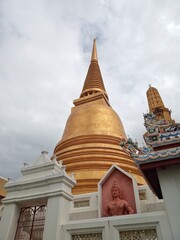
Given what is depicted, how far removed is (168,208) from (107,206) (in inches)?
70.0

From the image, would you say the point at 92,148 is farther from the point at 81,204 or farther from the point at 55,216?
the point at 55,216

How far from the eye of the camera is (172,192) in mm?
4395

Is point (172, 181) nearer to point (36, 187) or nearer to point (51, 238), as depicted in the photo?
point (51, 238)

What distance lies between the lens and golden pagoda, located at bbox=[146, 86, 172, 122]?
21.9 meters

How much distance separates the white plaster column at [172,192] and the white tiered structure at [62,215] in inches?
2.8

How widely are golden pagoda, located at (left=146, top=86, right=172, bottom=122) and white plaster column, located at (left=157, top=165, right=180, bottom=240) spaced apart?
17.0 m

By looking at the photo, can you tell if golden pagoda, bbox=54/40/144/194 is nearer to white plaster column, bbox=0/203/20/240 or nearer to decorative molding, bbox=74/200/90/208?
decorative molding, bbox=74/200/90/208

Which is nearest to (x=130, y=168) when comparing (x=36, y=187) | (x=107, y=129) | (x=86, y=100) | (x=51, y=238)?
(x=107, y=129)

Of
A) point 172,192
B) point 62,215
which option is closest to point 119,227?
point 172,192

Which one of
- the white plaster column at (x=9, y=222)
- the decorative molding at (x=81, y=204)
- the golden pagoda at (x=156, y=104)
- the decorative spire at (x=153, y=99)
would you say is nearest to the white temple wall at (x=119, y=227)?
the decorative molding at (x=81, y=204)

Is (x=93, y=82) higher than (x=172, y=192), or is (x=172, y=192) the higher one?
(x=93, y=82)

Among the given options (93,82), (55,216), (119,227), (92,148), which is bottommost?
(119,227)

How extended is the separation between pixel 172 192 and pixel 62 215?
2.75 metres

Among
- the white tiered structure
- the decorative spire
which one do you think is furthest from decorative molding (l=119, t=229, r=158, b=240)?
the decorative spire
